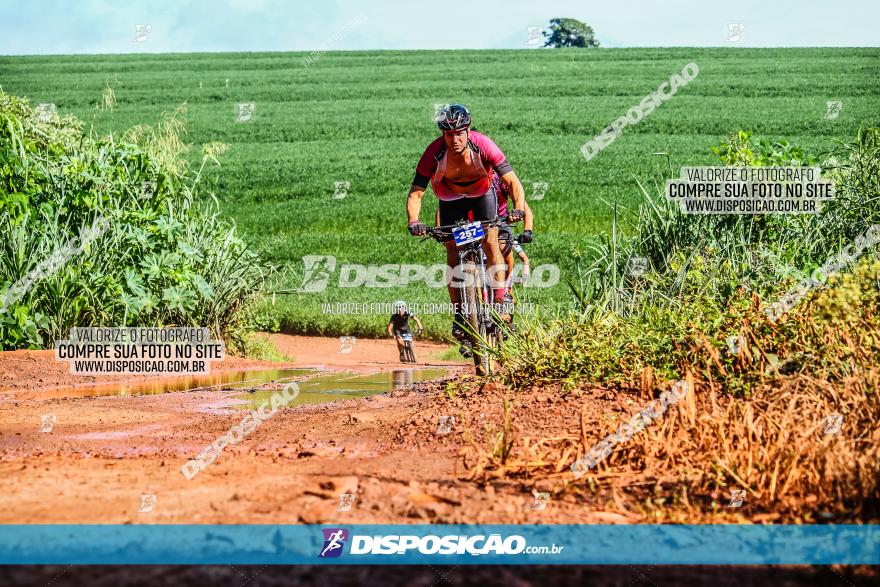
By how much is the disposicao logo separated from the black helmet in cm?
430

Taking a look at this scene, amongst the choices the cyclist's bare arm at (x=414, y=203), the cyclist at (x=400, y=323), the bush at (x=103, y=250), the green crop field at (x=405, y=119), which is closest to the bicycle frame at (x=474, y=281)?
the cyclist's bare arm at (x=414, y=203)

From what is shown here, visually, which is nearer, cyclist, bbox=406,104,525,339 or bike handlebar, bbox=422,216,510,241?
bike handlebar, bbox=422,216,510,241

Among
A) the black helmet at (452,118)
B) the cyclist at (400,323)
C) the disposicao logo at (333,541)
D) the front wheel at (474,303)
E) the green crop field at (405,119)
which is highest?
the green crop field at (405,119)

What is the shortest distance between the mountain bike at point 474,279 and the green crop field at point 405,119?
19.0ft

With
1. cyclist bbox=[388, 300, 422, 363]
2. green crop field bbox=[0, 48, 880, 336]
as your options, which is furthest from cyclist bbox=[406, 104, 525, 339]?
green crop field bbox=[0, 48, 880, 336]

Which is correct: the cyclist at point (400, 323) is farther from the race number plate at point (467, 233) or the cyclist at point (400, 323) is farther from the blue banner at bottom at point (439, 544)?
the blue banner at bottom at point (439, 544)

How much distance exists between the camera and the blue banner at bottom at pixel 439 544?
11.3ft

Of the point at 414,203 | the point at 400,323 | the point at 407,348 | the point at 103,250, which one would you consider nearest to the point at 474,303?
the point at 414,203

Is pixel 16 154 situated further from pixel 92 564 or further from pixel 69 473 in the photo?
pixel 92 564

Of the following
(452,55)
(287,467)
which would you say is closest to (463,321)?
(287,467)

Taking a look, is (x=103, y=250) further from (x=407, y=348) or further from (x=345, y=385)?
(x=407, y=348)

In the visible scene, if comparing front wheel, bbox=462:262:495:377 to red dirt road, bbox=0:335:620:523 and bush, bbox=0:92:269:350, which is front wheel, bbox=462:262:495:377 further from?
bush, bbox=0:92:269:350

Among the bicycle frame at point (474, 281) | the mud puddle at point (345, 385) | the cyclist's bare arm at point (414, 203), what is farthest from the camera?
the mud puddle at point (345, 385)

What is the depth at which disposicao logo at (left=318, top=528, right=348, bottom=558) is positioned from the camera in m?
3.52
